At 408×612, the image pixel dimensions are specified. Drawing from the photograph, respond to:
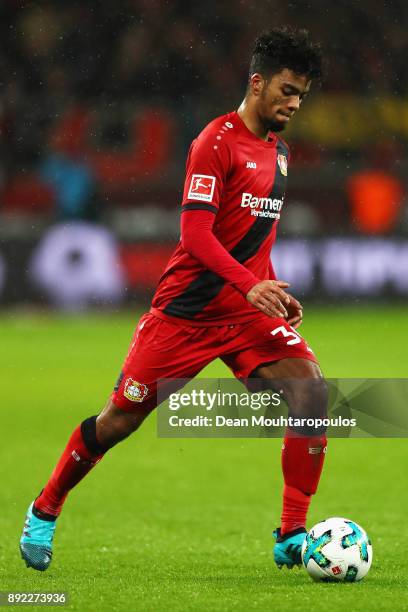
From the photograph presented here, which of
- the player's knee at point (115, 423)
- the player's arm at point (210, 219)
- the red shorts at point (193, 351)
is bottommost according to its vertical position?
the player's knee at point (115, 423)

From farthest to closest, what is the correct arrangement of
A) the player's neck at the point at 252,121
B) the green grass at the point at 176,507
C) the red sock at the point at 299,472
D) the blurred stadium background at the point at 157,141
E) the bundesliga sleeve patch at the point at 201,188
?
the blurred stadium background at the point at 157,141, the player's neck at the point at 252,121, the red sock at the point at 299,472, the bundesliga sleeve patch at the point at 201,188, the green grass at the point at 176,507

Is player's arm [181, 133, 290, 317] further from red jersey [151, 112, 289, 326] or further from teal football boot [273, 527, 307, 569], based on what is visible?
teal football boot [273, 527, 307, 569]

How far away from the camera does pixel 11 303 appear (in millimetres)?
15906

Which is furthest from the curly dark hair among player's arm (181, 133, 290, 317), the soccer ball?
the soccer ball

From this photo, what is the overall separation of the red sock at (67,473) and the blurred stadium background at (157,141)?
10878 millimetres

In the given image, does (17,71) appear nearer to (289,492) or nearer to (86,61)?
(86,61)

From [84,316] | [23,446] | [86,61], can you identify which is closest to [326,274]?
[84,316]

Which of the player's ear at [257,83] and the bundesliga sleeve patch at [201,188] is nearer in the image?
the bundesliga sleeve patch at [201,188]

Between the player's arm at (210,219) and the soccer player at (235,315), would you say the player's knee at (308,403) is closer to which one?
the soccer player at (235,315)

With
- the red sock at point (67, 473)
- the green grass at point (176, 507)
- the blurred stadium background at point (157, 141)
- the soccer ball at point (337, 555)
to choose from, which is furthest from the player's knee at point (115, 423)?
the blurred stadium background at point (157, 141)

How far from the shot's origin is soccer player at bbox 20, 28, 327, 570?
4.78 m

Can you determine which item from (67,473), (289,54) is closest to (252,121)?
(289,54)

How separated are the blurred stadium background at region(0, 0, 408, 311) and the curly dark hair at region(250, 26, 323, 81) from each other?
11010 mm

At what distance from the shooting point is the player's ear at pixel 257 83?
16.0 ft
